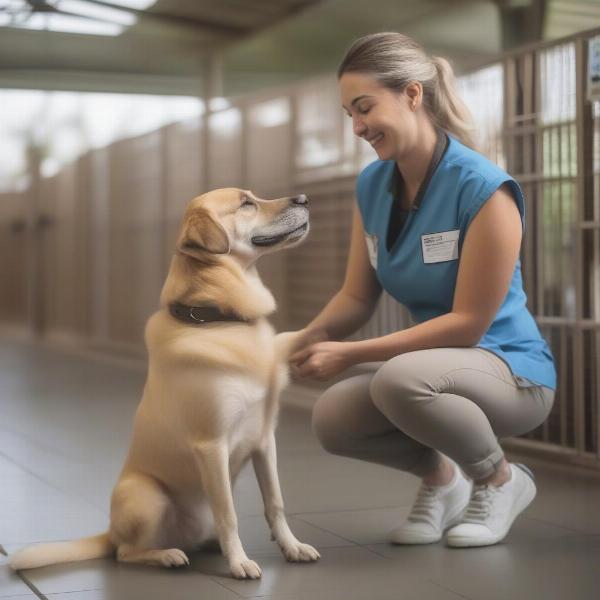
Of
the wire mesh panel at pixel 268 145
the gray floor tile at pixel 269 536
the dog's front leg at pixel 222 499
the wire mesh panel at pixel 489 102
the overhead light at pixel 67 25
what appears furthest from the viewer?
the overhead light at pixel 67 25

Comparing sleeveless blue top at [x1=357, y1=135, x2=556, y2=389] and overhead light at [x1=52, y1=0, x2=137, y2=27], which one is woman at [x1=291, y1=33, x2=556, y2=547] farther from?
overhead light at [x1=52, y1=0, x2=137, y2=27]

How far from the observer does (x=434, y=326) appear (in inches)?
88.6

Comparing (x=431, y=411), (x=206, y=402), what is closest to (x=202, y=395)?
(x=206, y=402)

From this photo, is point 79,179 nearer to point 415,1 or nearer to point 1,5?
point 1,5

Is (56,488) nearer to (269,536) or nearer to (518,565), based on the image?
(269,536)

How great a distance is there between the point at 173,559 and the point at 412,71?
1.18m

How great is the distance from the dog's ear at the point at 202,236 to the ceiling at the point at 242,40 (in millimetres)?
3216

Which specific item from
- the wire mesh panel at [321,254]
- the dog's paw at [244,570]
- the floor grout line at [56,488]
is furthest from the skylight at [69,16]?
the dog's paw at [244,570]

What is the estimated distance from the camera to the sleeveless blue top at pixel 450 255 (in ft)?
7.52

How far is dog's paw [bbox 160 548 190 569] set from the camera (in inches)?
83.2

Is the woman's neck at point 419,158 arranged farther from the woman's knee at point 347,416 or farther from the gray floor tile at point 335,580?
the gray floor tile at point 335,580

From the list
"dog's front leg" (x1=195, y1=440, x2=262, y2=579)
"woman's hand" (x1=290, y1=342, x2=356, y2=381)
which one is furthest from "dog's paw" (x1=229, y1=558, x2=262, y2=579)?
"woman's hand" (x1=290, y1=342, x2=356, y2=381)

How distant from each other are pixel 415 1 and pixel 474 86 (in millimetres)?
2918

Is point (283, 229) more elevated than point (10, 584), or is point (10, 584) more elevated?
point (283, 229)
